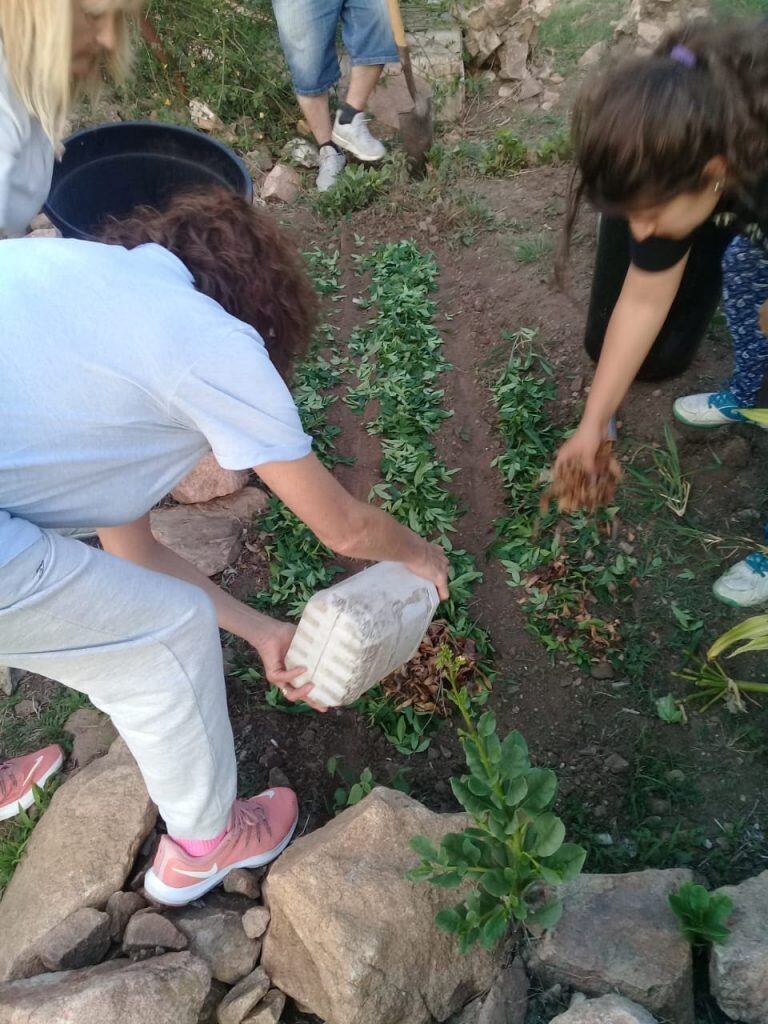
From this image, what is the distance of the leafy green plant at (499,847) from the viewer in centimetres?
130

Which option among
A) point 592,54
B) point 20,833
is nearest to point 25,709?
point 20,833

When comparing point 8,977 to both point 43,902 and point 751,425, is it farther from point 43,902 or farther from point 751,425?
point 751,425

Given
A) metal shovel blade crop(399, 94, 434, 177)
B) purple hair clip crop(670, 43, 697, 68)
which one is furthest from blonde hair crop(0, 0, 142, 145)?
metal shovel blade crop(399, 94, 434, 177)

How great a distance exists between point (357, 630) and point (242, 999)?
0.76m

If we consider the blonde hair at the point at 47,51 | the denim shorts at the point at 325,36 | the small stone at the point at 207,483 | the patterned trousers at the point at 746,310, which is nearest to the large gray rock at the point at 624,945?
the patterned trousers at the point at 746,310

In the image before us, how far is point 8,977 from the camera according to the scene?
165 centimetres

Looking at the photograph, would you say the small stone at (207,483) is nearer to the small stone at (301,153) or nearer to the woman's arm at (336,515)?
the woman's arm at (336,515)

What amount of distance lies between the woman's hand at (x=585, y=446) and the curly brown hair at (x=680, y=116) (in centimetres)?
57

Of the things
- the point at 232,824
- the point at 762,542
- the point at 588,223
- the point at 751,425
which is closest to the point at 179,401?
the point at 232,824

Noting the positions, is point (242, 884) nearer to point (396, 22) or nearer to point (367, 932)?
point (367, 932)

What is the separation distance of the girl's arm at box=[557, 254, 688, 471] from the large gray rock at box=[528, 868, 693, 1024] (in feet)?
3.29

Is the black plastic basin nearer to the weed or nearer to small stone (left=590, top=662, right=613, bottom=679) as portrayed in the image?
the weed

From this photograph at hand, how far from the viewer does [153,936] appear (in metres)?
1.64

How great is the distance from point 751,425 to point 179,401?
6.95ft
